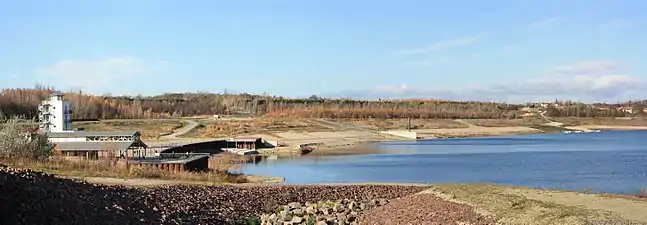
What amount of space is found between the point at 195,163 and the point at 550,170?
2499 cm

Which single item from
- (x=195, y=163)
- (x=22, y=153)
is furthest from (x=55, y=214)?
(x=195, y=163)

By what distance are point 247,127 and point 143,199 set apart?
101 meters

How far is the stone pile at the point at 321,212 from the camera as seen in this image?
24.0 m

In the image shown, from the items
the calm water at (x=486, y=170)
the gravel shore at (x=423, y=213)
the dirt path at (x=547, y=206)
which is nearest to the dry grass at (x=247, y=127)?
the calm water at (x=486, y=170)

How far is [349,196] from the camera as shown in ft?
98.2

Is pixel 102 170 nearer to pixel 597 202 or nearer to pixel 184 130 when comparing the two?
pixel 597 202

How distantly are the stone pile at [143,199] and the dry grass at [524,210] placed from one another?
618 cm

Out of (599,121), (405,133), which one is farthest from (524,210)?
(599,121)

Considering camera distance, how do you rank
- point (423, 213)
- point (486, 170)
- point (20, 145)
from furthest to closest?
point (486, 170)
point (20, 145)
point (423, 213)

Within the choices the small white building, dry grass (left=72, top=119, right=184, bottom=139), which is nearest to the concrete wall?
dry grass (left=72, top=119, right=184, bottom=139)

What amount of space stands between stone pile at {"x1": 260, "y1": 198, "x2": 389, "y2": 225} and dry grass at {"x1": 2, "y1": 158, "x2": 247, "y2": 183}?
984 cm

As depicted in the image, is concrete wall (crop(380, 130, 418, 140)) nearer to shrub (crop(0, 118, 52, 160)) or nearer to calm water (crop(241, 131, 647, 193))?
calm water (crop(241, 131, 647, 193))

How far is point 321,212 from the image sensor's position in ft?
82.7

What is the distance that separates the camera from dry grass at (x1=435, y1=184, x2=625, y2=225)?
1803cm
